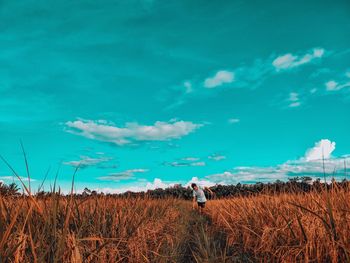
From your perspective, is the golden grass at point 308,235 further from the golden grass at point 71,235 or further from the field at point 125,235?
the golden grass at point 71,235

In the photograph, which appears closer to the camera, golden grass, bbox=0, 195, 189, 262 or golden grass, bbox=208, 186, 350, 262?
golden grass, bbox=0, 195, 189, 262

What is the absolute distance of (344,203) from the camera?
5.14m

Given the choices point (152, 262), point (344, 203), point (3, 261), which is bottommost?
point (152, 262)

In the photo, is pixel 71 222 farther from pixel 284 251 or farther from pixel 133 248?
pixel 284 251

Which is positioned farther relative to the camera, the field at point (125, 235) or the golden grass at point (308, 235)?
the golden grass at point (308, 235)

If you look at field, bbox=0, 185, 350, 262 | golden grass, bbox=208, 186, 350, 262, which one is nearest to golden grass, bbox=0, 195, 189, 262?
field, bbox=0, 185, 350, 262

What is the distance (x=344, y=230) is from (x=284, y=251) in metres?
0.97

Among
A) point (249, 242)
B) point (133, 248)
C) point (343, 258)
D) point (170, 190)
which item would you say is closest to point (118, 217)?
point (133, 248)

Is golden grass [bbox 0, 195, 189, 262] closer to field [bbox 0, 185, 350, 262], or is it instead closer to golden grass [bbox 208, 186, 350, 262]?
field [bbox 0, 185, 350, 262]

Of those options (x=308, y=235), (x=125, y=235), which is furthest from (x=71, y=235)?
(x=308, y=235)

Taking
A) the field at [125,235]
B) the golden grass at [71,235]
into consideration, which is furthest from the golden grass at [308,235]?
the golden grass at [71,235]

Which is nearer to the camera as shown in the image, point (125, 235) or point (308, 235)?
point (308, 235)

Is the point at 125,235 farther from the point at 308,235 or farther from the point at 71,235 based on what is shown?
the point at 308,235

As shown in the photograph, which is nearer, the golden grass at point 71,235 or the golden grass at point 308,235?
the golden grass at point 71,235
